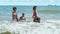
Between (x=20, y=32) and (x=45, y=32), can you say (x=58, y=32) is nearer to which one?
(x=45, y=32)

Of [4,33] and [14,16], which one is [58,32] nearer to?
[4,33]

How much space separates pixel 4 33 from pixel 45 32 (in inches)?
71.0

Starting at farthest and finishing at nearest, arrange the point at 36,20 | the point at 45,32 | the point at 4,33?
the point at 36,20 < the point at 45,32 < the point at 4,33

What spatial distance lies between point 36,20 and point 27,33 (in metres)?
3.39

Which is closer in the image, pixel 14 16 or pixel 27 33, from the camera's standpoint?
pixel 27 33

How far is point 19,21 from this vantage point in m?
13.8

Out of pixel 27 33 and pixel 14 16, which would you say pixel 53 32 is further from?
pixel 14 16

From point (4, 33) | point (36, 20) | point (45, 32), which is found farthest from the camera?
point (36, 20)

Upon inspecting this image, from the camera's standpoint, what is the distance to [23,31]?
10.2 metres

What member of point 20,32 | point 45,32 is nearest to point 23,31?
point 20,32

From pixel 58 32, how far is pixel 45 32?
58cm

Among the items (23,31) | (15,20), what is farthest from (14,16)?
(23,31)

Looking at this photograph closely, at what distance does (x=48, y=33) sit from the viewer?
32.5 ft

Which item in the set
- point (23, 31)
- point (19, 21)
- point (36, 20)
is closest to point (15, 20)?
point (19, 21)
